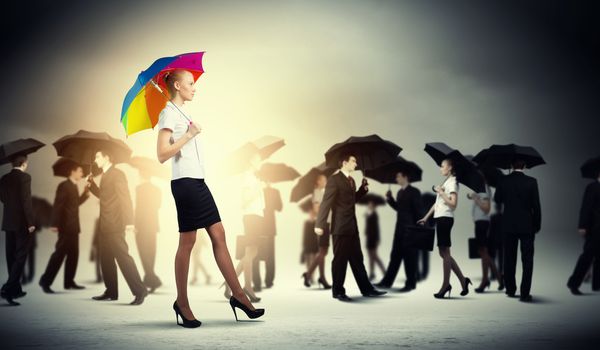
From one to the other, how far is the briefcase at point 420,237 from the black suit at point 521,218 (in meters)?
1.02

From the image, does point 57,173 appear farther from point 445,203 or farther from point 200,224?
point 445,203

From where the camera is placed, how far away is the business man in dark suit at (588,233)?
9086 mm

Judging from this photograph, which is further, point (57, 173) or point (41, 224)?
point (41, 224)

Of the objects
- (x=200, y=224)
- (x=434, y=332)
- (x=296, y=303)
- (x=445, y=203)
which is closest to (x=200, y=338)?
(x=200, y=224)

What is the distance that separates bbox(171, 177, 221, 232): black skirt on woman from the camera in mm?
5871

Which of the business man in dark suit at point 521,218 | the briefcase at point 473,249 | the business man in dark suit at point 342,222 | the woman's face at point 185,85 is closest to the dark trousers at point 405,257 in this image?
the briefcase at point 473,249

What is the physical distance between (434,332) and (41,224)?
867 centimetres

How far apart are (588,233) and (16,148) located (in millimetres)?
7938

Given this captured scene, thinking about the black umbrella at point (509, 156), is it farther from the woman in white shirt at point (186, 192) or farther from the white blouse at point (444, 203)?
the woman in white shirt at point (186, 192)

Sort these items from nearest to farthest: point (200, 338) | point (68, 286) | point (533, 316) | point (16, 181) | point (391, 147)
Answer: point (200, 338), point (533, 316), point (16, 181), point (391, 147), point (68, 286)

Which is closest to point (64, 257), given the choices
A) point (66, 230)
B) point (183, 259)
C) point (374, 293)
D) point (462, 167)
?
point (66, 230)

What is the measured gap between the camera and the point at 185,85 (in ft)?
20.1

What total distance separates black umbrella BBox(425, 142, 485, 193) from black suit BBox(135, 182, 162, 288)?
14.1ft

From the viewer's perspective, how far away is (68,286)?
10.0m
